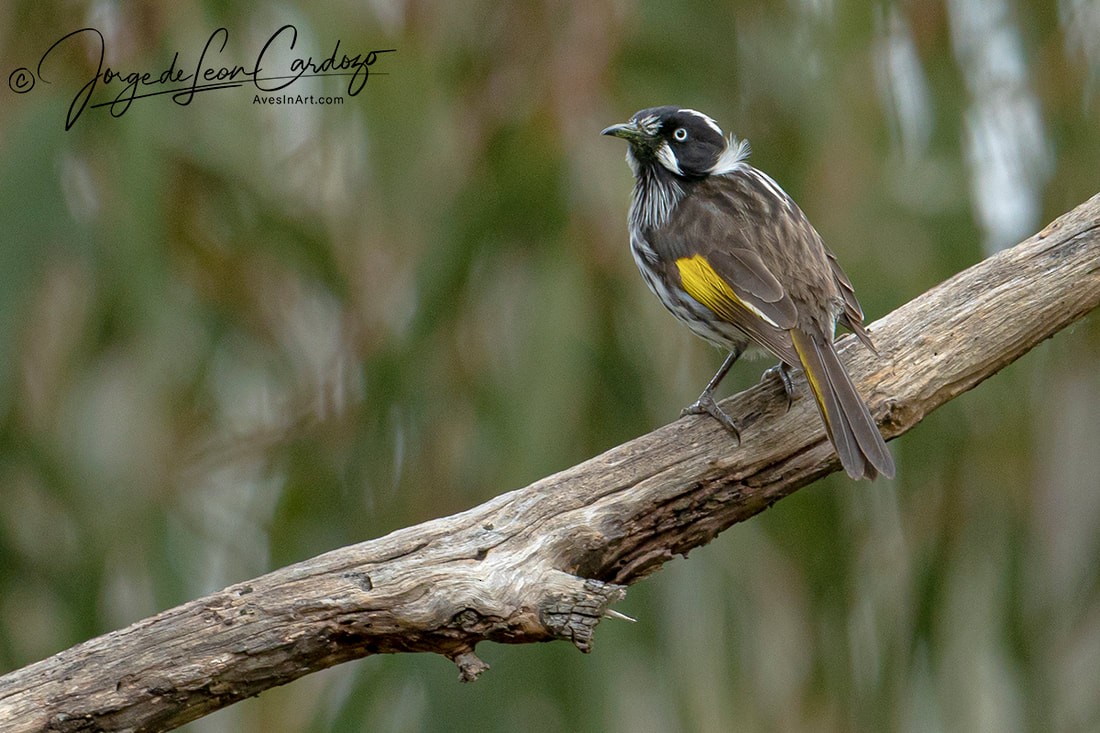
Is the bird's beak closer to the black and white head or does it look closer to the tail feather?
the black and white head

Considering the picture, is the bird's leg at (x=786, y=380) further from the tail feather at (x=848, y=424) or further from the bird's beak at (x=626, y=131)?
the bird's beak at (x=626, y=131)

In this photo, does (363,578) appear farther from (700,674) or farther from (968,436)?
(968,436)

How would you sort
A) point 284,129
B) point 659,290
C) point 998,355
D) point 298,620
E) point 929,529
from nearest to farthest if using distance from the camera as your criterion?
point 298,620 < point 998,355 < point 659,290 < point 929,529 < point 284,129

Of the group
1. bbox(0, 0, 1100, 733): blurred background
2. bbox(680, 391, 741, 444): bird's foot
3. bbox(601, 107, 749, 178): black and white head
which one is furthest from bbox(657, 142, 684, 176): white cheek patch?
bbox(680, 391, 741, 444): bird's foot

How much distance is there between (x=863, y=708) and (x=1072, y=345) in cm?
148

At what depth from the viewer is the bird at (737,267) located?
300cm

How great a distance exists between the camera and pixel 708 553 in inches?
187

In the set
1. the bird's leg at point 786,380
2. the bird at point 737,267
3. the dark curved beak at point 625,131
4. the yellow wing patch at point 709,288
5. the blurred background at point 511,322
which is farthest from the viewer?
the blurred background at point 511,322

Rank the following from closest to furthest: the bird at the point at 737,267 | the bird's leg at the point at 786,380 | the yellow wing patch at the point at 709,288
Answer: the bird at the point at 737,267 → the bird's leg at the point at 786,380 → the yellow wing patch at the point at 709,288

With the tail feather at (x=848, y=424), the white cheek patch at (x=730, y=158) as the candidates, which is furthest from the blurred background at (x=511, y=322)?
the tail feather at (x=848, y=424)

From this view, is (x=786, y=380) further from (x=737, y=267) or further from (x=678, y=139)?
(x=678, y=139)

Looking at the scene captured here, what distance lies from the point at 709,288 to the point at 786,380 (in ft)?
1.12

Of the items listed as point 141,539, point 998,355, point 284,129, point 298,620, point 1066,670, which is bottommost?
point 298,620

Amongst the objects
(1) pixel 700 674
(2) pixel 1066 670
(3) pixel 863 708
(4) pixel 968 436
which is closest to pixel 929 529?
(4) pixel 968 436
